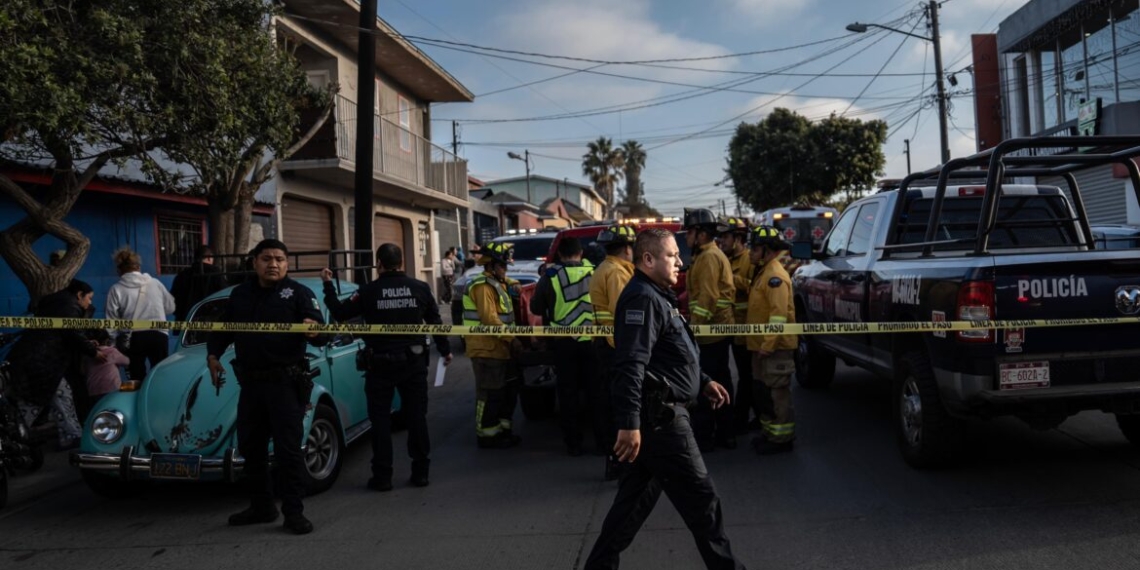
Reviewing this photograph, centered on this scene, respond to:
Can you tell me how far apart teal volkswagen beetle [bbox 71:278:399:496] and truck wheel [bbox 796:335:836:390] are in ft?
16.6

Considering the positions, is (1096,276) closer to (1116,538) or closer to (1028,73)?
(1116,538)

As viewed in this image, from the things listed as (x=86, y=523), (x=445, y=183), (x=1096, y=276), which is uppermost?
(x=445, y=183)

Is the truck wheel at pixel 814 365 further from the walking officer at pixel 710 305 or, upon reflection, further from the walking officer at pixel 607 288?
the walking officer at pixel 607 288

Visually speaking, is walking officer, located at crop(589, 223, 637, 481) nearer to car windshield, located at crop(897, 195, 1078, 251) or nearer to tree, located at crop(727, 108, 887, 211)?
car windshield, located at crop(897, 195, 1078, 251)

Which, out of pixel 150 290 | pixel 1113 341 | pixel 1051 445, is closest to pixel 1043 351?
pixel 1113 341

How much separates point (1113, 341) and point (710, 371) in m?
2.70

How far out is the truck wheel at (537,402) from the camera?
318 inches

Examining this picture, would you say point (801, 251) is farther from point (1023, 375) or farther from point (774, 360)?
point (1023, 375)

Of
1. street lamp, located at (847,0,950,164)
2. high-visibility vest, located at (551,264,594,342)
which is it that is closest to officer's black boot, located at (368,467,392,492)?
high-visibility vest, located at (551,264,594,342)

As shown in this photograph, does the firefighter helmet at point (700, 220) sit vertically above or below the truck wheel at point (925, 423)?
above

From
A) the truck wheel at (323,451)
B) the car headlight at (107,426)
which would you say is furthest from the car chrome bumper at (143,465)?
the truck wheel at (323,451)

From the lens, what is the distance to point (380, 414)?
19.2ft

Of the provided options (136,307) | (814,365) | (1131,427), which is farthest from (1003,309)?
(136,307)

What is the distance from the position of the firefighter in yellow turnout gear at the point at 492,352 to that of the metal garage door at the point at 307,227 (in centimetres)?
1040
